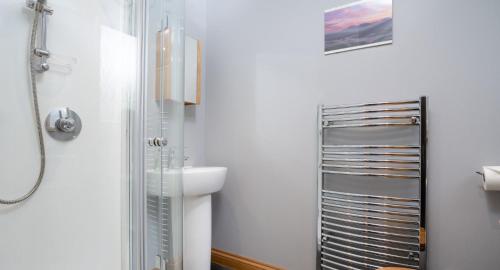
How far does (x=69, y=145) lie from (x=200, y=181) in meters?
0.69

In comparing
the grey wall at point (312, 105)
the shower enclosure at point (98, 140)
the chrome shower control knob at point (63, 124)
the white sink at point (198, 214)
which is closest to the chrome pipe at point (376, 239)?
the grey wall at point (312, 105)

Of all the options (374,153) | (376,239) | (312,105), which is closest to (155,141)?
(312,105)

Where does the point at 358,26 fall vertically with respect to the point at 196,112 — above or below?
above

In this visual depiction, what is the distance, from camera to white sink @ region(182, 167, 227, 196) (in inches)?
58.8

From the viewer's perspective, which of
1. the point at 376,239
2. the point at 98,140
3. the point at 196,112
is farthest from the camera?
the point at 196,112

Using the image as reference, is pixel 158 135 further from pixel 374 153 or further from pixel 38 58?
pixel 374 153

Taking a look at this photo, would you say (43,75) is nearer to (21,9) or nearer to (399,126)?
(21,9)

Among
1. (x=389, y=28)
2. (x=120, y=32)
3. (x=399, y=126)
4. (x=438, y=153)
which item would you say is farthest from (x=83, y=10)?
(x=438, y=153)

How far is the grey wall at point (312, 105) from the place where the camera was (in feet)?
3.98

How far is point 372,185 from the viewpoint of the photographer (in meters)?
1.45

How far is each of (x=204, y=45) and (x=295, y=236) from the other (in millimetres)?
1692

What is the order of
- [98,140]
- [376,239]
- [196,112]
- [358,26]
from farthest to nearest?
[196,112]
[358,26]
[376,239]
[98,140]

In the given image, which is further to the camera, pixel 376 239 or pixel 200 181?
pixel 200 181

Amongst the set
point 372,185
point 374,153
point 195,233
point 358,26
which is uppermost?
point 358,26
